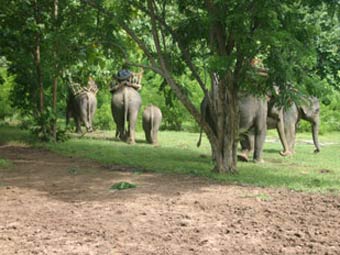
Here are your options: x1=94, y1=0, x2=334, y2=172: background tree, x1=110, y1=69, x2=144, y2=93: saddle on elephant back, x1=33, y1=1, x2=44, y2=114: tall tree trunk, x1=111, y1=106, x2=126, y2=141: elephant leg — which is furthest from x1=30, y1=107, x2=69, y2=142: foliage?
x1=94, y1=0, x2=334, y2=172: background tree

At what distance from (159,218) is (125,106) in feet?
27.6

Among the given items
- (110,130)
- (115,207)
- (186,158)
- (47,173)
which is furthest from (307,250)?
(110,130)

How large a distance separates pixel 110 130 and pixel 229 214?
13419 millimetres

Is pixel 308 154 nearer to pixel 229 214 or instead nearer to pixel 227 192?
pixel 227 192

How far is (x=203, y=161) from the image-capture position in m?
10.5

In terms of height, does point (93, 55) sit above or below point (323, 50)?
below

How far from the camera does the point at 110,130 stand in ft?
62.3

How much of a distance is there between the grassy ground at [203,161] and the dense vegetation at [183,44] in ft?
2.08

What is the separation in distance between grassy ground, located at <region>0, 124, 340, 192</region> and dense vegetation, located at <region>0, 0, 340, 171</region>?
633 mm

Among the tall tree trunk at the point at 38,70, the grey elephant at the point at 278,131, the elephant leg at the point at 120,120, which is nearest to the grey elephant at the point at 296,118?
the grey elephant at the point at 278,131

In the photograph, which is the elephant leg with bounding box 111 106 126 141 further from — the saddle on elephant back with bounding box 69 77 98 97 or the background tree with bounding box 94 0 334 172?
the background tree with bounding box 94 0 334 172

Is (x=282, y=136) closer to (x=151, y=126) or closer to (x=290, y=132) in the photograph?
(x=290, y=132)

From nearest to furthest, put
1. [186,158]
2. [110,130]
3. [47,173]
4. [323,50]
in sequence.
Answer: [47,173], [186,158], [323,50], [110,130]

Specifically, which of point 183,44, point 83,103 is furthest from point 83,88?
point 183,44
